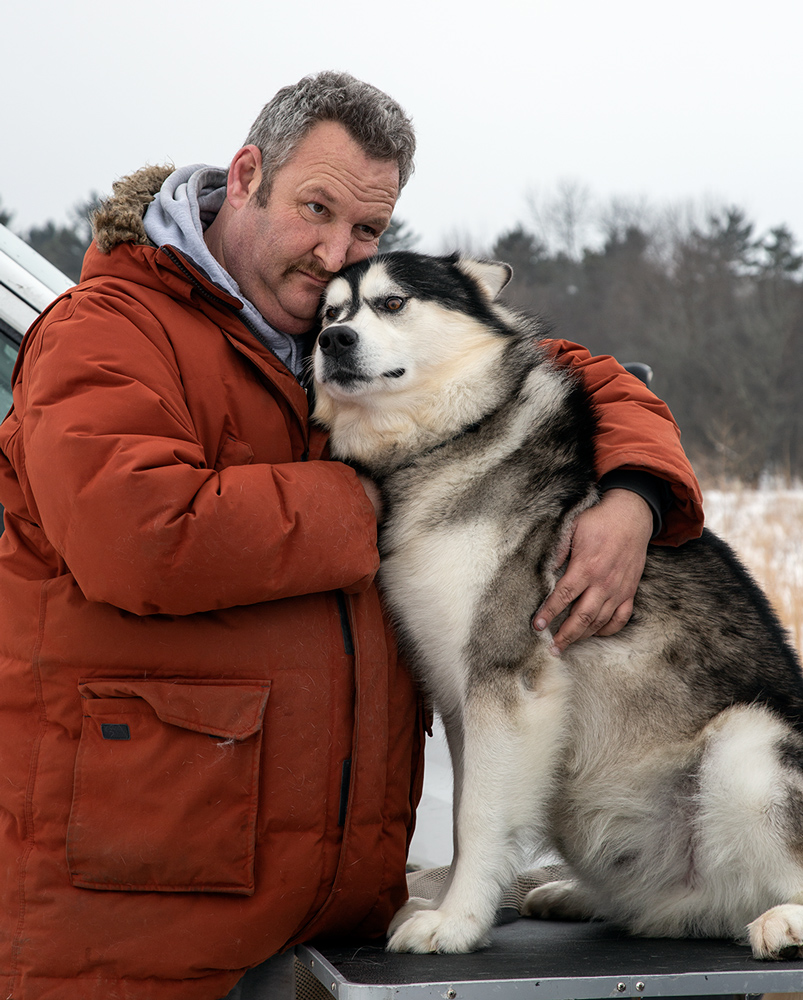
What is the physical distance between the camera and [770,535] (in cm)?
969

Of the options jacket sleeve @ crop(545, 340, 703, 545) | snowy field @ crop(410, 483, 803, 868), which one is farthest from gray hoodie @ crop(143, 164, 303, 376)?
snowy field @ crop(410, 483, 803, 868)

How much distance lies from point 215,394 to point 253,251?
1.89 feet

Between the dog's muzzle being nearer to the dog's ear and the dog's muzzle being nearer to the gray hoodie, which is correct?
the gray hoodie

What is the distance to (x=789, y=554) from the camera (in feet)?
30.1

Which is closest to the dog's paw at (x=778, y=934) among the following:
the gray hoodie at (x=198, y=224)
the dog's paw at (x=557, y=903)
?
the dog's paw at (x=557, y=903)

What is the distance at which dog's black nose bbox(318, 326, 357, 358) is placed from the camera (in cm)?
240

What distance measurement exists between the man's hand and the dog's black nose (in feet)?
2.52

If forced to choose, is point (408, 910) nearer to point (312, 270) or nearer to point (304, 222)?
point (312, 270)

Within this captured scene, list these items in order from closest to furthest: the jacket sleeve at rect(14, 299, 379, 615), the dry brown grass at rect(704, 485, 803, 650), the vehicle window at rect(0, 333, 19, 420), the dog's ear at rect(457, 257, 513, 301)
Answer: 1. the jacket sleeve at rect(14, 299, 379, 615)
2. the vehicle window at rect(0, 333, 19, 420)
3. the dog's ear at rect(457, 257, 513, 301)
4. the dry brown grass at rect(704, 485, 803, 650)

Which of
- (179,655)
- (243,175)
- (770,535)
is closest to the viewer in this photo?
(179,655)

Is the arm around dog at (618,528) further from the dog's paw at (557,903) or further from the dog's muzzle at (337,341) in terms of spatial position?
the dog's paw at (557,903)

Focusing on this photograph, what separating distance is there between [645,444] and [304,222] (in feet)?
3.66

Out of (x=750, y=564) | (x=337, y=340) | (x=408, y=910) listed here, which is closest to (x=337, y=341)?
(x=337, y=340)

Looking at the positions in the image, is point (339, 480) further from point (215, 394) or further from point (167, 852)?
point (167, 852)
